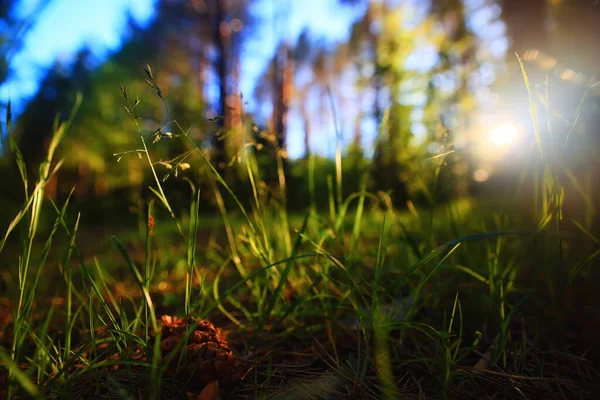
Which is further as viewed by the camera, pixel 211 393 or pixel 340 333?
pixel 340 333

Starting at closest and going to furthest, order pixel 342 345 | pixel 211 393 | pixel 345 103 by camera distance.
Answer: pixel 211 393 < pixel 342 345 < pixel 345 103

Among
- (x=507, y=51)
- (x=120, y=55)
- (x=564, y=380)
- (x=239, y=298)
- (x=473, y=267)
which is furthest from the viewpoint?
(x=120, y=55)

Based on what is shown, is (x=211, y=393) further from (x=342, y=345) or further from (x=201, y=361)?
(x=342, y=345)

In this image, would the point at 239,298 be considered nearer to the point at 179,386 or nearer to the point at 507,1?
the point at 179,386

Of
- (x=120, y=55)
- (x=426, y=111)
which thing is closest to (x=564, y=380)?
(x=426, y=111)

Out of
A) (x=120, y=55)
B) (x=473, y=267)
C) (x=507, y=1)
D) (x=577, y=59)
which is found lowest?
(x=473, y=267)

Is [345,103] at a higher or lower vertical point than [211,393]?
higher

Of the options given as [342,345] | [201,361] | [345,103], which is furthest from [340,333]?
[345,103]

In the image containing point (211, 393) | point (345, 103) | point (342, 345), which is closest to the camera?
point (211, 393)

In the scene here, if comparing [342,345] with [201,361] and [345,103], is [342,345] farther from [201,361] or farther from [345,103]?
[345,103]

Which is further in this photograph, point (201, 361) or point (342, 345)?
point (342, 345)

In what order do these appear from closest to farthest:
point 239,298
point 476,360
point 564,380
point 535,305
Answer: point 564,380 → point 476,360 → point 535,305 → point 239,298
